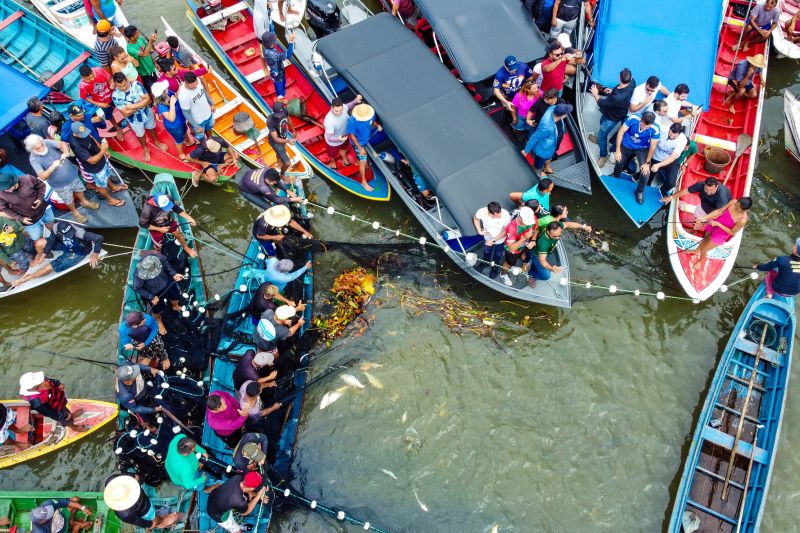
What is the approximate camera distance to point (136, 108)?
37.9ft

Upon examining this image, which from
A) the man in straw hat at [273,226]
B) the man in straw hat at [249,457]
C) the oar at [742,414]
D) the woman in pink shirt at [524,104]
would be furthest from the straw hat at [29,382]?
the oar at [742,414]

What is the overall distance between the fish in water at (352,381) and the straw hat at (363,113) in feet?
15.9

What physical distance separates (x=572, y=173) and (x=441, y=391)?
17.4ft

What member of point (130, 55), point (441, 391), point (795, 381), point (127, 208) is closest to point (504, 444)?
point (441, 391)

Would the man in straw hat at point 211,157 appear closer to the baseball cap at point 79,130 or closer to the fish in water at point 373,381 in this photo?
the baseball cap at point 79,130

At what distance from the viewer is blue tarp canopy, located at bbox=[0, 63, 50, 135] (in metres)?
11.4

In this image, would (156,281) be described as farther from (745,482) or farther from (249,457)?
(745,482)

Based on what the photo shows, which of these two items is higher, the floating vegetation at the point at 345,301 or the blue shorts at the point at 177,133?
the blue shorts at the point at 177,133

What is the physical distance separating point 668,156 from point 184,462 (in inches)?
392

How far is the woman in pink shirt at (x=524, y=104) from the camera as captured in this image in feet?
37.7

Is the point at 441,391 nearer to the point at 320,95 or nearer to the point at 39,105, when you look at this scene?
the point at 320,95

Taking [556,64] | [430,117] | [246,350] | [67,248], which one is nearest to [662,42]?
[556,64]

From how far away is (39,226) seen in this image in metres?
10.6

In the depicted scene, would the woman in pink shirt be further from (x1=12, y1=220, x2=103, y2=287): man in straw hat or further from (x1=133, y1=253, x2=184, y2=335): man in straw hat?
(x1=12, y1=220, x2=103, y2=287): man in straw hat
